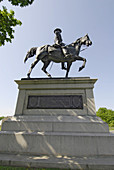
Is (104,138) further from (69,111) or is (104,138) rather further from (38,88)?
(38,88)

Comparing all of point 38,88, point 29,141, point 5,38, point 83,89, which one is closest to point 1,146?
point 29,141

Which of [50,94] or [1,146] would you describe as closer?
[1,146]

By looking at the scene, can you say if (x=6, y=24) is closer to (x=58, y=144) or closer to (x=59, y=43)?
(x=59, y=43)

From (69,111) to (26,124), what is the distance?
7.23ft

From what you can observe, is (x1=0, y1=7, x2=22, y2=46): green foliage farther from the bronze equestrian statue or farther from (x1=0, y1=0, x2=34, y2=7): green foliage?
the bronze equestrian statue

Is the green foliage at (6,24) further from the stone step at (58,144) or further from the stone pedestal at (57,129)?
the stone step at (58,144)

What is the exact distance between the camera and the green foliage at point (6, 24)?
536 centimetres

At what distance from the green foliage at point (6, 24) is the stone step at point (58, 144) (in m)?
5.39

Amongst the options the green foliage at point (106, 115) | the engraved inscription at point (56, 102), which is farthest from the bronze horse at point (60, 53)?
the green foliage at point (106, 115)

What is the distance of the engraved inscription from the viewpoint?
4781mm

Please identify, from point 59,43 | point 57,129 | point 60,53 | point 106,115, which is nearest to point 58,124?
point 57,129

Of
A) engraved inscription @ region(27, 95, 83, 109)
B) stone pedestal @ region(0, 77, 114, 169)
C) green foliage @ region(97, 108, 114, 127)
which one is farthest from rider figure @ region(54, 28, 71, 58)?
green foliage @ region(97, 108, 114, 127)

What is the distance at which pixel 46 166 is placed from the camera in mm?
2709

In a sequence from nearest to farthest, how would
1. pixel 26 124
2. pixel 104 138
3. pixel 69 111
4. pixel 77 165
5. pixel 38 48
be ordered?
pixel 77 165
pixel 104 138
pixel 26 124
pixel 69 111
pixel 38 48
